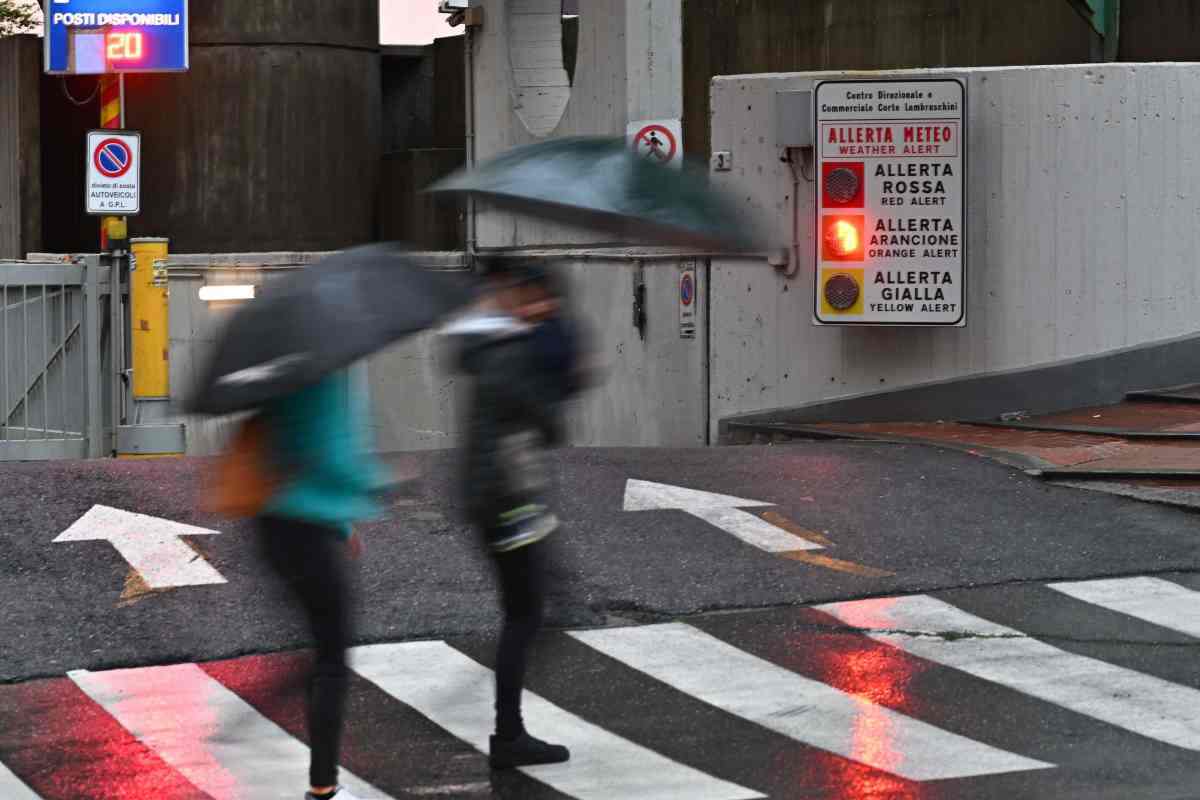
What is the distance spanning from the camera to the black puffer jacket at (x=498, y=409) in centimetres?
634

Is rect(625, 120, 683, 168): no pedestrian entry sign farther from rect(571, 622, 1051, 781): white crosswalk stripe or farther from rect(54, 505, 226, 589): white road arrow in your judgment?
rect(571, 622, 1051, 781): white crosswalk stripe

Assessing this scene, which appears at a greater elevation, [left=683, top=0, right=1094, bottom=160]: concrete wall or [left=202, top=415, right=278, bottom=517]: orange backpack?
[left=683, top=0, right=1094, bottom=160]: concrete wall

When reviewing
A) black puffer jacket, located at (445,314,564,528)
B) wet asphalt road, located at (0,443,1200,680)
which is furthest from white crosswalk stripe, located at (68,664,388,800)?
black puffer jacket, located at (445,314,564,528)

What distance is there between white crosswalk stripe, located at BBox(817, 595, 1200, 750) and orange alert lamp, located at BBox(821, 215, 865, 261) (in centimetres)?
586

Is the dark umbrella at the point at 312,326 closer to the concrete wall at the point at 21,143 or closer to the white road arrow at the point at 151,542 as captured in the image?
the white road arrow at the point at 151,542

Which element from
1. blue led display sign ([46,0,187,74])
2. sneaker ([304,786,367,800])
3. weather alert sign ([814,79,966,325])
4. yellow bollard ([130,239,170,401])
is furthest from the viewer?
blue led display sign ([46,0,187,74])

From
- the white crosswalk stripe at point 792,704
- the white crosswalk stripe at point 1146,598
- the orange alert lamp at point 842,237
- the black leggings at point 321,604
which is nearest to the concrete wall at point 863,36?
the orange alert lamp at point 842,237

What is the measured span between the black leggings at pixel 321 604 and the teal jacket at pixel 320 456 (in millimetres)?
58

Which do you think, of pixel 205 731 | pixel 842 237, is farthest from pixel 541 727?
pixel 842 237

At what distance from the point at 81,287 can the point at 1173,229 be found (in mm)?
8687

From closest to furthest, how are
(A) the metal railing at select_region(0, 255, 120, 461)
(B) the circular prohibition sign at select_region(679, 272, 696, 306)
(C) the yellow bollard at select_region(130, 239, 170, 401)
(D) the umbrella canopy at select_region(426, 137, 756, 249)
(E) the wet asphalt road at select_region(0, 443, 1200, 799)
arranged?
(D) the umbrella canopy at select_region(426, 137, 756, 249)
(E) the wet asphalt road at select_region(0, 443, 1200, 799)
(A) the metal railing at select_region(0, 255, 120, 461)
(B) the circular prohibition sign at select_region(679, 272, 696, 306)
(C) the yellow bollard at select_region(130, 239, 170, 401)

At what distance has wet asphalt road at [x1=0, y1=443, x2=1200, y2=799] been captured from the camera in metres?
6.83

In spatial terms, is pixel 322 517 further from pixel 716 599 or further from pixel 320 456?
pixel 716 599

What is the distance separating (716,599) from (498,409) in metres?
3.27
